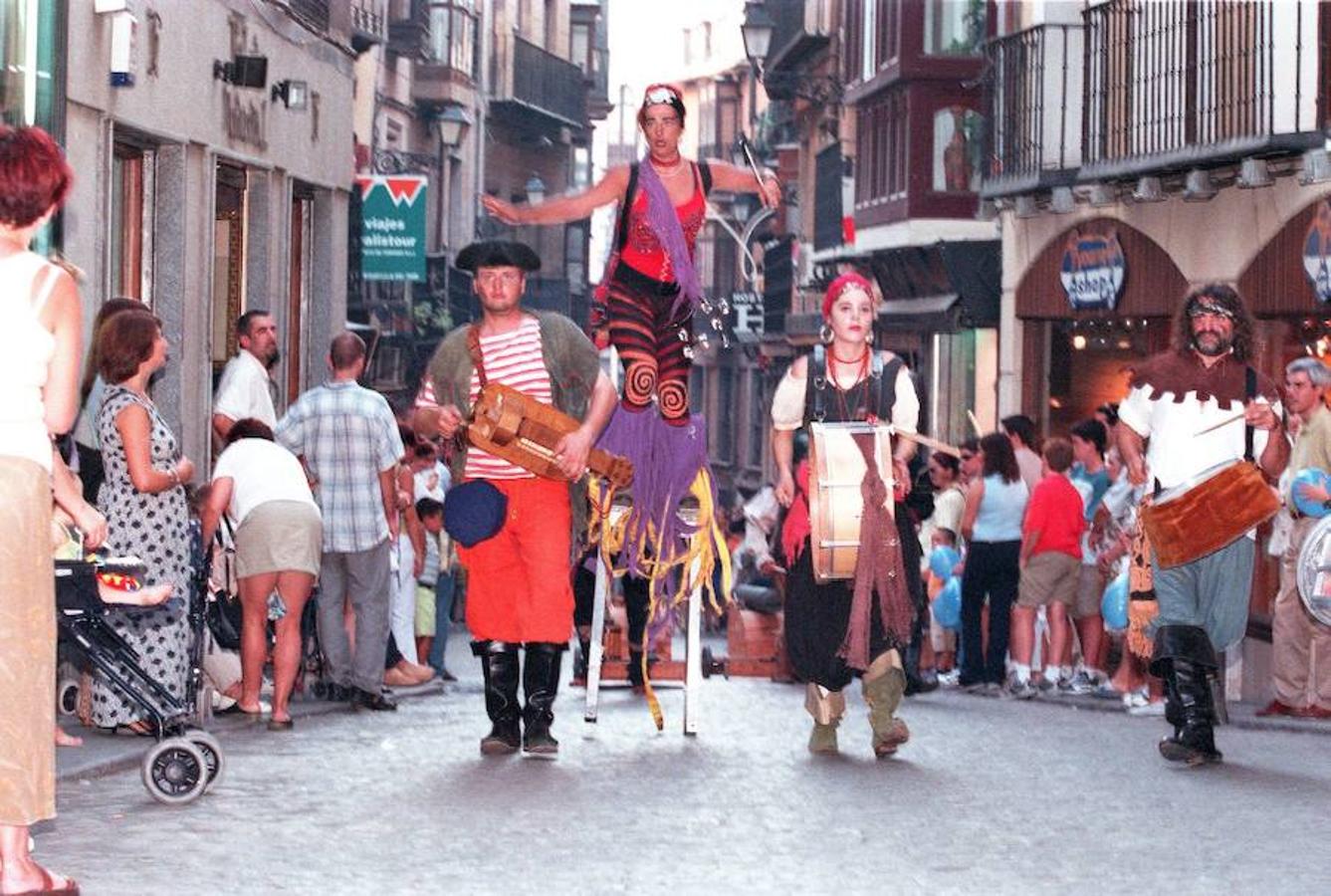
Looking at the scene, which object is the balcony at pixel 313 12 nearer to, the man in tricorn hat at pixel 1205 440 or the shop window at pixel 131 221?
the shop window at pixel 131 221

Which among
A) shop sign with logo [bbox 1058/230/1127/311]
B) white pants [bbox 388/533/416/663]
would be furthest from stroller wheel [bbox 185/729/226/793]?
shop sign with logo [bbox 1058/230/1127/311]

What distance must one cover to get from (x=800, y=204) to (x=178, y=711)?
4590 centimetres

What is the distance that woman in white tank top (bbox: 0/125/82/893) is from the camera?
8.09 m

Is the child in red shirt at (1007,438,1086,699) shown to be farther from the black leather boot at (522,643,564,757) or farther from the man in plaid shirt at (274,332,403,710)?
the black leather boot at (522,643,564,757)

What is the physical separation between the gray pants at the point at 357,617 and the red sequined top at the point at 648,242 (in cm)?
321

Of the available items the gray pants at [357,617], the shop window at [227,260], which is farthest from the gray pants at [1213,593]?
the shop window at [227,260]

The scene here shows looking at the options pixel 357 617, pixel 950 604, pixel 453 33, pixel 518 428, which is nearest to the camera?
pixel 518 428

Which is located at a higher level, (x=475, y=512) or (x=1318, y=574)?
(x=475, y=512)

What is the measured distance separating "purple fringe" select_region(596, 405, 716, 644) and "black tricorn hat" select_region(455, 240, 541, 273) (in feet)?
3.68

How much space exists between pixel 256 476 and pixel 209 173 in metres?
7.80

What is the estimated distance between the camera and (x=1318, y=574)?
1489 cm

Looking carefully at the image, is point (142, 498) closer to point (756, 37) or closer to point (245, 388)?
point (245, 388)

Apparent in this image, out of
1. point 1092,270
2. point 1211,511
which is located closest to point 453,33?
point 1092,270

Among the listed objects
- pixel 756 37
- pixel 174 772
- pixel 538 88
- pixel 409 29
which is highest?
pixel 538 88
